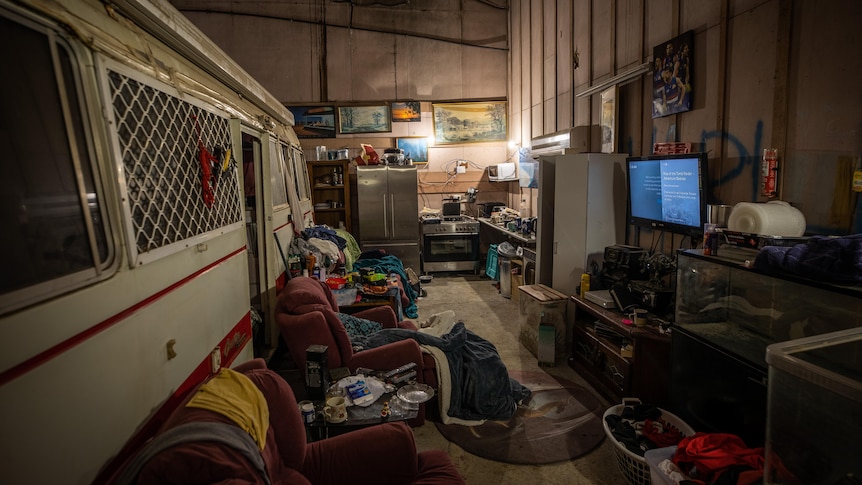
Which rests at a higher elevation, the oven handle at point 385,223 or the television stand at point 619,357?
the oven handle at point 385,223

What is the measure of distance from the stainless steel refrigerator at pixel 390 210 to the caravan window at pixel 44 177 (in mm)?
5993

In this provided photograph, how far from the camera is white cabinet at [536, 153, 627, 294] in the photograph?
13.5 feet

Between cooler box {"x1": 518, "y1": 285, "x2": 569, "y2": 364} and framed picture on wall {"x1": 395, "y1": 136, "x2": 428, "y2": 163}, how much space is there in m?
4.38

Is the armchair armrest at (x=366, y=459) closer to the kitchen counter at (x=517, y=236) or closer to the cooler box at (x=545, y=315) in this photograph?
the cooler box at (x=545, y=315)

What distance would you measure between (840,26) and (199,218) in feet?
11.1

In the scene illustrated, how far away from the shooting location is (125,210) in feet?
5.15

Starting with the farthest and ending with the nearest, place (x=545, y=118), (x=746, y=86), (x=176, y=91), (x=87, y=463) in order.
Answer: (x=545, y=118) < (x=746, y=86) < (x=176, y=91) < (x=87, y=463)

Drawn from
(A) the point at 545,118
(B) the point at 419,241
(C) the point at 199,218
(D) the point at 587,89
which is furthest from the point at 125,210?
(B) the point at 419,241

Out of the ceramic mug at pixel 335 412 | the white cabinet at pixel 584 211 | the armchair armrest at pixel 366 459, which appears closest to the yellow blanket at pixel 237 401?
the armchair armrest at pixel 366 459

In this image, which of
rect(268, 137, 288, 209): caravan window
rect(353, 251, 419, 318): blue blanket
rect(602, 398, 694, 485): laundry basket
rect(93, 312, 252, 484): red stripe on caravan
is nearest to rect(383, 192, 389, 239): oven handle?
rect(353, 251, 419, 318): blue blanket

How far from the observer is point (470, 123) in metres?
8.02

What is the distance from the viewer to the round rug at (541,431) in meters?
2.76

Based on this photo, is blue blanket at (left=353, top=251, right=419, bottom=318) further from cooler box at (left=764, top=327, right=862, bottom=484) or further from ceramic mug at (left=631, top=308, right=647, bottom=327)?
cooler box at (left=764, top=327, right=862, bottom=484)

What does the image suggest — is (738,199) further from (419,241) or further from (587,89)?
(419,241)
